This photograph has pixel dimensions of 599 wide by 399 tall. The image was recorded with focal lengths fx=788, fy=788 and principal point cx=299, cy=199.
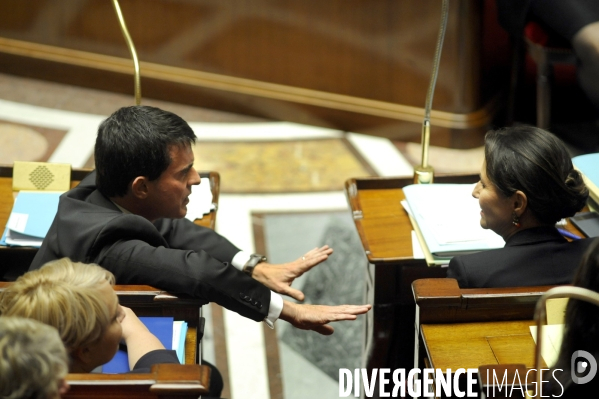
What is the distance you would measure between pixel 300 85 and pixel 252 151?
567mm

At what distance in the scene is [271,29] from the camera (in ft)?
16.8

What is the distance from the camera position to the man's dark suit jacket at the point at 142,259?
6.84 feet

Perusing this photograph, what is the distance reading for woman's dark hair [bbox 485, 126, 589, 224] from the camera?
2129 mm

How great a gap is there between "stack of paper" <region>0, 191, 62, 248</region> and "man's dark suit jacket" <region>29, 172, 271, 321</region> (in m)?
0.34

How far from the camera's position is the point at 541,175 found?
213 cm

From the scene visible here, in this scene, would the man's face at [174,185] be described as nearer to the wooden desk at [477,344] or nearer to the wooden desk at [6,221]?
the wooden desk at [6,221]

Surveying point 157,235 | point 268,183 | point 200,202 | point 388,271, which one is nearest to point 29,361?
point 157,235

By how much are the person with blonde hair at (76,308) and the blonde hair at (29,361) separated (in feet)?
0.69

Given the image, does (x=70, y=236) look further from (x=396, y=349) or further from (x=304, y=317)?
(x=396, y=349)

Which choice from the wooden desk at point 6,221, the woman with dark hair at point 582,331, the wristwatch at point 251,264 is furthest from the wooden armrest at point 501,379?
the wooden desk at point 6,221

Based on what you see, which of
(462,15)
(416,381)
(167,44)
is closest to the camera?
(416,381)

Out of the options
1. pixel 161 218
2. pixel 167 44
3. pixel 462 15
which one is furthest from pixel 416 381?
pixel 167 44

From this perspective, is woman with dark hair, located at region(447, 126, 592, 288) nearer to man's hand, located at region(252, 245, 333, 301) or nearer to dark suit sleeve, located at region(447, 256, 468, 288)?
dark suit sleeve, located at region(447, 256, 468, 288)

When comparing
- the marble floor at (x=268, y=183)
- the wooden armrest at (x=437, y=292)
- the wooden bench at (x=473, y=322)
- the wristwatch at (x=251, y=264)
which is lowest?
the marble floor at (x=268, y=183)
